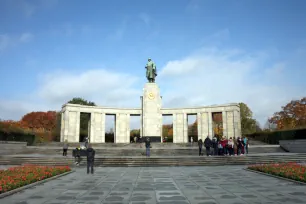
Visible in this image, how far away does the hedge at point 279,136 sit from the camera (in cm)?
2811

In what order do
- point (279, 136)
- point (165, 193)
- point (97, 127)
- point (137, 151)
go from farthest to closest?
point (97, 127), point (279, 136), point (137, 151), point (165, 193)

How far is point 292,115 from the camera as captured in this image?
5778 centimetres

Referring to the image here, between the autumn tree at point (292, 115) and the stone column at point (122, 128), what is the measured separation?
36.0m

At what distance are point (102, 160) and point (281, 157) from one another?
14.1m

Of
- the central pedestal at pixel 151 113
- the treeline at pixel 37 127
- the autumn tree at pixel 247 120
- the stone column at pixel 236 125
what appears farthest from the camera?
the autumn tree at pixel 247 120

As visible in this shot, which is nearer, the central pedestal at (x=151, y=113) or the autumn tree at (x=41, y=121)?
the central pedestal at (x=151, y=113)

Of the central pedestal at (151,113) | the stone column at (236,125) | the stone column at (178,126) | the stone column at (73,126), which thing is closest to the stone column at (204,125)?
the stone column at (178,126)

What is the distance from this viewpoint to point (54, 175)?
12.9 m

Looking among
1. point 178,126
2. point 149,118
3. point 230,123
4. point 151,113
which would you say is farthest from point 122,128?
point 230,123

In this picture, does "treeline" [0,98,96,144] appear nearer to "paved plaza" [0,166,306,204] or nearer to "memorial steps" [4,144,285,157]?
"memorial steps" [4,144,285,157]

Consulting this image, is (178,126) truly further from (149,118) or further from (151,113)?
(149,118)

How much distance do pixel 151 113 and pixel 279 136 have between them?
18.5 metres

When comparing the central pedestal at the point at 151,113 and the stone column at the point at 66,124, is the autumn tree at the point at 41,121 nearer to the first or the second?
the stone column at the point at 66,124

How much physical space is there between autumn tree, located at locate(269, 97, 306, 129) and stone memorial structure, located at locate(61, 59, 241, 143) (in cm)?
2182
